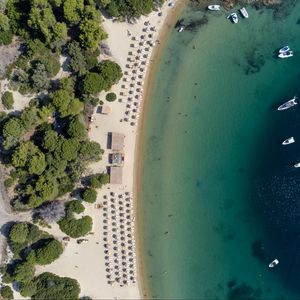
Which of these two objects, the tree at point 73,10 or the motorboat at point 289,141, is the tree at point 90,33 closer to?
the tree at point 73,10

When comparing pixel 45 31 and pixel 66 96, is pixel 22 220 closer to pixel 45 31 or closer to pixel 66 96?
pixel 66 96

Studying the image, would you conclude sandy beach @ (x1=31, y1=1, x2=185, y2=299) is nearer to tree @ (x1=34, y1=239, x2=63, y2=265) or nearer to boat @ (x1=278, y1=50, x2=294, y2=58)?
tree @ (x1=34, y1=239, x2=63, y2=265)

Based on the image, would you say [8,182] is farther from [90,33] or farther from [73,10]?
[73,10]

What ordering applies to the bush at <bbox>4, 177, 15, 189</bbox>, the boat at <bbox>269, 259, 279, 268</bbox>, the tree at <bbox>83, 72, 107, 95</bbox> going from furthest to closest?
the boat at <bbox>269, 259, 279, 268</bbox> < the bush at <bbox>4, 177, 15, 189</bbox> < the tree at <bbox>83, 72, 107, 95</bbox>

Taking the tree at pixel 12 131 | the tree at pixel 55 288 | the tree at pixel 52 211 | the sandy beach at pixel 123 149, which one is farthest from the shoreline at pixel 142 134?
the tree at pixel 12 131

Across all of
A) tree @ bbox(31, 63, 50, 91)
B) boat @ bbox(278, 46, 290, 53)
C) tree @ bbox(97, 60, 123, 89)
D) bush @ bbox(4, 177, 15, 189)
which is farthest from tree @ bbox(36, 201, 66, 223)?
boat @ bbox(278, 46, 290, 53)
